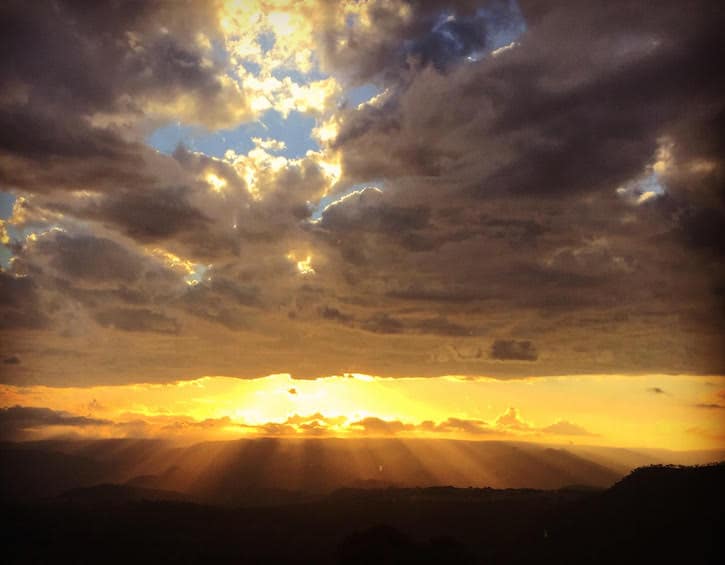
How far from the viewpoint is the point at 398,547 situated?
134 metres

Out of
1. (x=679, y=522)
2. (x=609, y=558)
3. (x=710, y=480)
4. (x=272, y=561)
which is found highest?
(x=710, y=480)

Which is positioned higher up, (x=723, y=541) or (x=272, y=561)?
(x=723, y=541)

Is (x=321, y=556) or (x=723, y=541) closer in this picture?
(x=723, y=541)

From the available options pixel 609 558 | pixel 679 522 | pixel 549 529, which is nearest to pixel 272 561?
pixel 549 529

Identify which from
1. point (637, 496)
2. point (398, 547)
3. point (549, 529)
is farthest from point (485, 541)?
point (398, 547)

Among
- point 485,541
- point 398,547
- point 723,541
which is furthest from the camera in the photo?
point 485,541

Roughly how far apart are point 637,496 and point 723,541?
39512 mm

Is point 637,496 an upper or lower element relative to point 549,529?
upper

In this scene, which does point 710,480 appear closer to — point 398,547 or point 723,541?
point 723,541

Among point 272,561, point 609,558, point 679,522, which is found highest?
point 679,522

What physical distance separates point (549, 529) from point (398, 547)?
6488 centimetres

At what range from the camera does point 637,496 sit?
163500 mm

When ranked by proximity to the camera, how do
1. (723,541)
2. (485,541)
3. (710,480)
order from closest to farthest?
(723,541) < (710,480) < (485,541)

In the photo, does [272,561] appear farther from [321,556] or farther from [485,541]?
[485,541]
